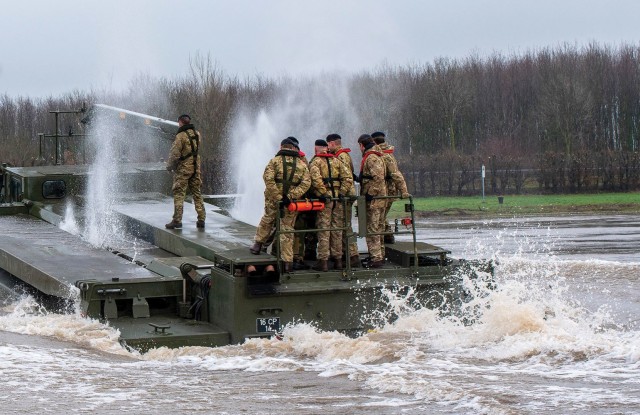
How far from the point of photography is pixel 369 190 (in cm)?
1294

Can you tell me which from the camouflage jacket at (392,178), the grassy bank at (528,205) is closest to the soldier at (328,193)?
the camouflage jacket at (392,178)

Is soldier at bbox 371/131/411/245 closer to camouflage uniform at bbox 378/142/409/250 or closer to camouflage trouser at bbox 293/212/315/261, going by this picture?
camouflage uniform at bbox 378/142/409/250

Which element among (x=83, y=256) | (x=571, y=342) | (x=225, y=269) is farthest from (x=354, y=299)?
(x=83, y=256)

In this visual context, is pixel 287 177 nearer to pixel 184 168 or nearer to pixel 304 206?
pixel 304 206

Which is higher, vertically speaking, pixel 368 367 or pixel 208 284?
pixel 208 284

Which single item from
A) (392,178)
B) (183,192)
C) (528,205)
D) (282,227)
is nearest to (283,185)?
(282,227)

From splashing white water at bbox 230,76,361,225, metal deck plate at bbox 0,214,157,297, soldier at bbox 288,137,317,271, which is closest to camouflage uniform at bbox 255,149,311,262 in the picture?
soldier at bbox 288,137,317,271

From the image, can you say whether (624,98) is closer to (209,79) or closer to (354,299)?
(209,79)

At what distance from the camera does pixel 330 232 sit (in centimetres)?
1246

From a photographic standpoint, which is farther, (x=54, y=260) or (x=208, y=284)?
(x=54, y=260)

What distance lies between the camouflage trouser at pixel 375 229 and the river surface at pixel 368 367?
841 millimetres

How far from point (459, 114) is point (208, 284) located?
34.6m

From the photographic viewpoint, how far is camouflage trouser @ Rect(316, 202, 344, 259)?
12.4 meters

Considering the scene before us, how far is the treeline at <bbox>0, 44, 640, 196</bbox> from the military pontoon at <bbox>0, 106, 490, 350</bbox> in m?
15.1
